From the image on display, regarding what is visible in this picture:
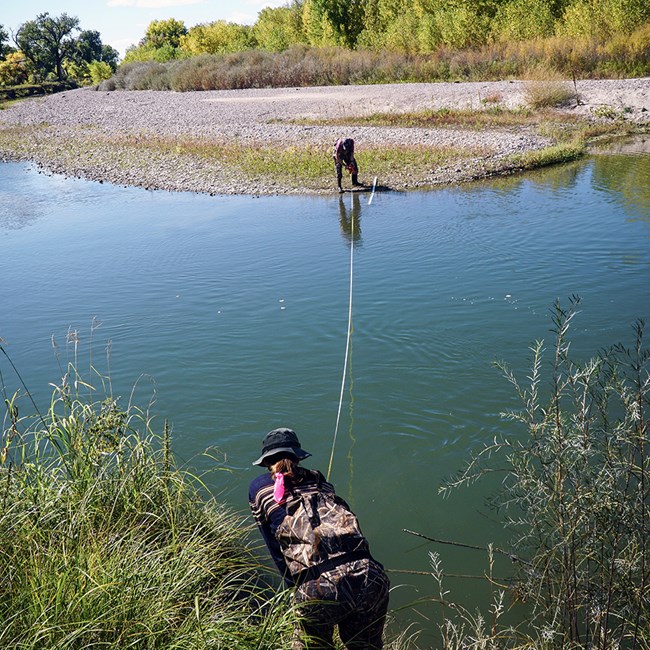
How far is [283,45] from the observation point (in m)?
57.5

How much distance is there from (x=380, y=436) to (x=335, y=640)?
3467 millimetres

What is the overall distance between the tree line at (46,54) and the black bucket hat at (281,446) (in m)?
86.8

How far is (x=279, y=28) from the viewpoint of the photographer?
60.8 m

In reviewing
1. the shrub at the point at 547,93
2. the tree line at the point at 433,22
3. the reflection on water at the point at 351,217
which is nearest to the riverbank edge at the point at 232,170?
the reflection on water at the point at 351,217

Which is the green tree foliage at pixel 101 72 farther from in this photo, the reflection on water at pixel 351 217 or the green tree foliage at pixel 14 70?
the reflection on water at pixel 351 217

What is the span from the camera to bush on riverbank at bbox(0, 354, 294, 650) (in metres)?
3.11

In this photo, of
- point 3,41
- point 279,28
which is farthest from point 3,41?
point 279,28

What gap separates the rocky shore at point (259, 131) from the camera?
68.6ft

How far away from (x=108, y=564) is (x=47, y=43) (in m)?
102

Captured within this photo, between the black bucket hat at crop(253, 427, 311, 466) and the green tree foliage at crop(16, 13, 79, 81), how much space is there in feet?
311

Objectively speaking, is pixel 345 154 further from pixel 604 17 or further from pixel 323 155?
pixel 604 17

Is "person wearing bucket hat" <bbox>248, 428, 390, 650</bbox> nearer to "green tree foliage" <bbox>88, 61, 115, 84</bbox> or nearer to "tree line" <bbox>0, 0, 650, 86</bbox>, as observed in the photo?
"tree line" <bbox>0, 0, 650, 86</bbox>

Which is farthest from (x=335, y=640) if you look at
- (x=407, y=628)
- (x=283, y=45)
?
(x=283, y=45)

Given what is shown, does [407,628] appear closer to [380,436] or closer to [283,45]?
[380,436]
